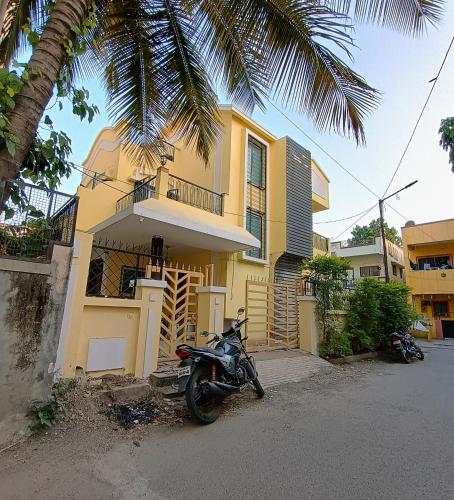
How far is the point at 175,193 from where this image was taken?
985 centimetres

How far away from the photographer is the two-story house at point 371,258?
25.2 metres

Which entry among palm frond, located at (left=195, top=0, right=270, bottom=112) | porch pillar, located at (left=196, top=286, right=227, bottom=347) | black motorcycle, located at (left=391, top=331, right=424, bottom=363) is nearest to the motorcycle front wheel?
porch pillar, located at (left=196, top=286, right=227, bottom=347)

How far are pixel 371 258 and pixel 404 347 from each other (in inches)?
689

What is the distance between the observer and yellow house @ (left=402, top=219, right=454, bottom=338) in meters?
21.7

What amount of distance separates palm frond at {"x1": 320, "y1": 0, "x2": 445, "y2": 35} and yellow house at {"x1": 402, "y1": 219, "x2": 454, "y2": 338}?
838 inches

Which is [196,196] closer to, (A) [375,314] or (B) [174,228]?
(B) [174,228]

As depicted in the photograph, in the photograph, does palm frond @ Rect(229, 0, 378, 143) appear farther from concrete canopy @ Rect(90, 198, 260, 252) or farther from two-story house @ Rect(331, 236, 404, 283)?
two-story house @ Rect(331, 236, 404, 283)

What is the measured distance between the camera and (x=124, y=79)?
5.01 m

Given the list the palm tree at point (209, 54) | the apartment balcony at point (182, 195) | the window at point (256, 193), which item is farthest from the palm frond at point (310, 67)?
the window at point (256, 193)

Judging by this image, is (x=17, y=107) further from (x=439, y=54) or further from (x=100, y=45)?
(x=439, y=54)

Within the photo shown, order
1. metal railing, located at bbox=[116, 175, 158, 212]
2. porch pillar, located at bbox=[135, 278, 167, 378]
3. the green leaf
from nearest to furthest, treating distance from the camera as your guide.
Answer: the green leaf
porch pillar, located at bbox=[135, 278, 167, 378]
metal railing, located at bbox=[116, 175, 158, 212]

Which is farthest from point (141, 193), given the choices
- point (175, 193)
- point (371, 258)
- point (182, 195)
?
point (371, 258)

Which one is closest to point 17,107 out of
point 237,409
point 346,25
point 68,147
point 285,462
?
point 68,147

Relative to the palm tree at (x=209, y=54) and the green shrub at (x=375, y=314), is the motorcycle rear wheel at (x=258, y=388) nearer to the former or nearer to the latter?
the palm tree at (x=209, y=54)
